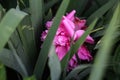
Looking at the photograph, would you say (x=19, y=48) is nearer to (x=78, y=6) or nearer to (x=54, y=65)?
(x=54, y=65)

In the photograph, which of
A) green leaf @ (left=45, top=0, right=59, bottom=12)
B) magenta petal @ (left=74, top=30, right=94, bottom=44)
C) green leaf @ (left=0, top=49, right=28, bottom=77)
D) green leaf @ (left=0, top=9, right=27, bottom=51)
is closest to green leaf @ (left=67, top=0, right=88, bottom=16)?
green leaf @ (left=45, top=0, right=59, bottom=12)

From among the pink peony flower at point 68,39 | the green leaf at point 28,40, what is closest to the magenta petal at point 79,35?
the pink peony flower at point 68,39

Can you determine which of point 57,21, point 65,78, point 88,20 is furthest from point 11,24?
point 88,20

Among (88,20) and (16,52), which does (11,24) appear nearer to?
(16,52)

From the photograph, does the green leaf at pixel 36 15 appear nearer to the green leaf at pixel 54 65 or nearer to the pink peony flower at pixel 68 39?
the pink peony flower at pixel 68 39

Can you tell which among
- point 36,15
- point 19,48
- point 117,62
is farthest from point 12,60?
point 117,62

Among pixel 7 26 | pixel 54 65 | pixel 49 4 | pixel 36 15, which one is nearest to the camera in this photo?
pixel 7 26
